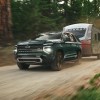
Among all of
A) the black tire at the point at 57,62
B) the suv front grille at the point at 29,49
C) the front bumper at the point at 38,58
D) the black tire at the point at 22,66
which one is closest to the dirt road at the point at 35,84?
the black tire at the point at 57,62

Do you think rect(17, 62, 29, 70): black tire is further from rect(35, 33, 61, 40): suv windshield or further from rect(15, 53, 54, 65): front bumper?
rect(35, 33, 61, 40): suv windshield

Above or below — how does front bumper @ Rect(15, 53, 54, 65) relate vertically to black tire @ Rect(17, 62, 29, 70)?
above

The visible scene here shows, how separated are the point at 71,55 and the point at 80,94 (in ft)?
33.2

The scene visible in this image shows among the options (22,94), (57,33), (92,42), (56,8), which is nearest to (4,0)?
(92,42)

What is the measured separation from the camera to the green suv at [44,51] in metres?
17.1

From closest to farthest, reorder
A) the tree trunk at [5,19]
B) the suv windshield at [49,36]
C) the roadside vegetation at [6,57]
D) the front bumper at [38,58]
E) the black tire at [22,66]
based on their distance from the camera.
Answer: the front bumper at [38,58]
the black tire at [22,66]
the suv windshield at [49,36]
the roadside vegetation at [6,57]
the tree trunk at [5,19]

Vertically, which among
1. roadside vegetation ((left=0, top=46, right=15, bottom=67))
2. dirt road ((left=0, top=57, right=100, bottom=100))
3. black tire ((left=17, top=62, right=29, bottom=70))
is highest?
dirt road ((left=0, top=57, right=100, bottom=100))

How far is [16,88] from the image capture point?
12.2 metres

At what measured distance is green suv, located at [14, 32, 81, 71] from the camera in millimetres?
17125

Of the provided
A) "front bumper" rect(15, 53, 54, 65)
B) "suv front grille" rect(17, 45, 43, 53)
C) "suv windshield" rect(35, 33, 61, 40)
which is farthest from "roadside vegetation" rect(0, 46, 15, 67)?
"front bumper" rect(15, 53, 54, 65)

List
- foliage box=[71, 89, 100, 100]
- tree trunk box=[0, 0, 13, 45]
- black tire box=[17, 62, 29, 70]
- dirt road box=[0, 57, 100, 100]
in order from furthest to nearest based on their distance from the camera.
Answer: tree trunk box=[0, 0, 13, 45] < black tire box=[17, 62, 29, 70] < dirt road box=[0, 57, 100, 100] < foliage box=[71, 89, 100, 100]

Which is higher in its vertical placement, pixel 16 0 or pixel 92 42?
pixel 16 0

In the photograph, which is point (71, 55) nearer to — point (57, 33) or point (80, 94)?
point (57, 33)

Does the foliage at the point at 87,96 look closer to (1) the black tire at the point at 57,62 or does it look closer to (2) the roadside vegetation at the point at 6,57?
(1) the black tire at the point at 57,62
